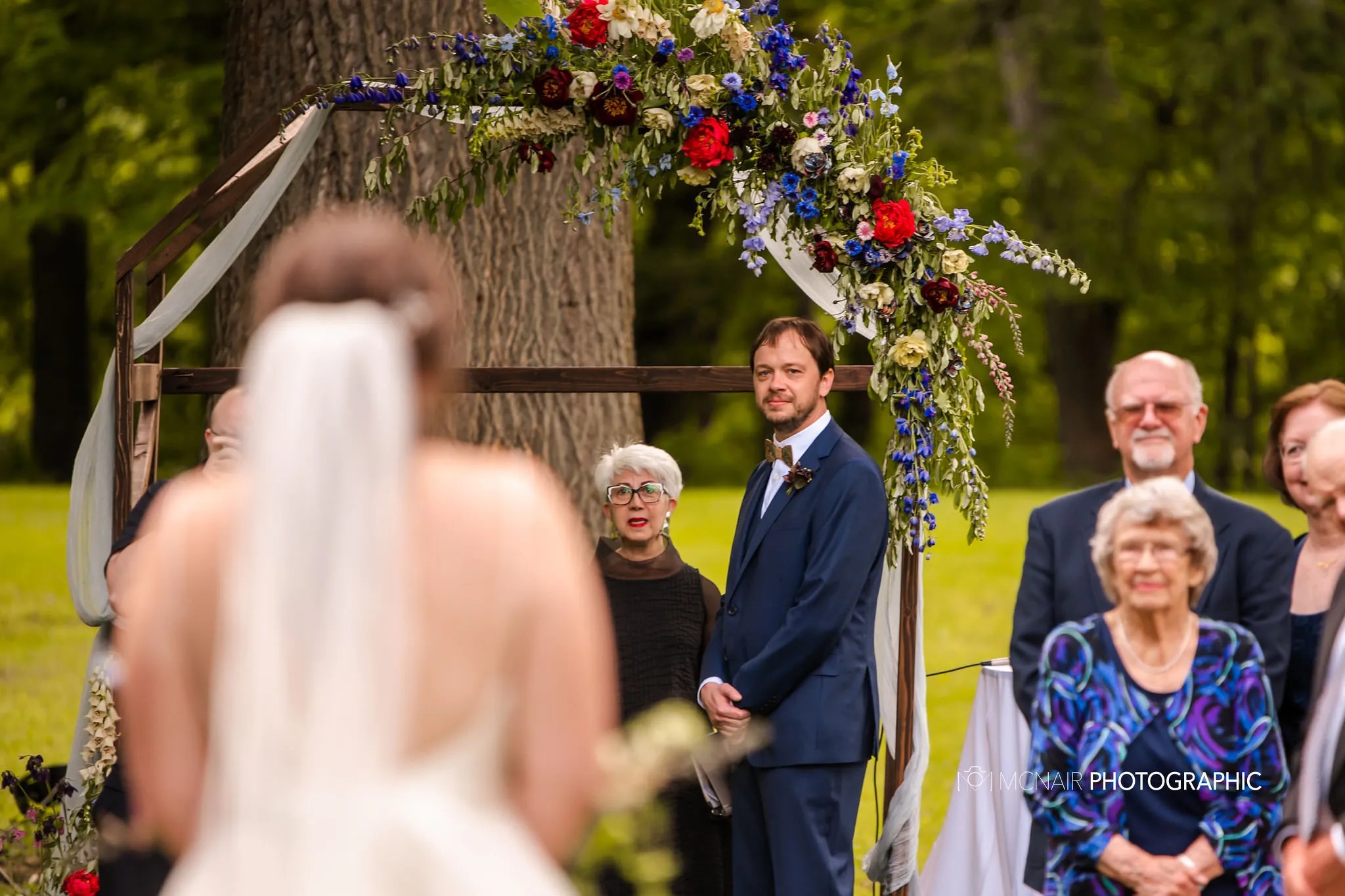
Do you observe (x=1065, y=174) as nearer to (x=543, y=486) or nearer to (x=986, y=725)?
(x=986, y=725)

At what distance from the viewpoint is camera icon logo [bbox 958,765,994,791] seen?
17.6 feet

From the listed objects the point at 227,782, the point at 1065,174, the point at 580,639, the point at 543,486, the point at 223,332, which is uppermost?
the point at 1065,174

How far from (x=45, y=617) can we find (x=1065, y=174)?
10888 millimetres

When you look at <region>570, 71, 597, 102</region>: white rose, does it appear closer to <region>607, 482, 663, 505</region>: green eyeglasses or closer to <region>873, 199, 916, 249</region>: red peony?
<region>873, 199, 916, 249</region>: red peony

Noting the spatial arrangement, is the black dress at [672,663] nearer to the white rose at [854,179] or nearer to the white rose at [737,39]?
the white rose at [854,179]

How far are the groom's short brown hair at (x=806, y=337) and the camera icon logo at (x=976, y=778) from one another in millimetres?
1469

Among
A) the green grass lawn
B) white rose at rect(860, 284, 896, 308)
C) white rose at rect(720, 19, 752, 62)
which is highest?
white rose at rect(720, 19, 752, 62)

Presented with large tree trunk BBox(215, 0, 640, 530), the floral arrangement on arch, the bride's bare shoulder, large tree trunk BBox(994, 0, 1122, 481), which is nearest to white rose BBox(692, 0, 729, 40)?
the floral arrangement on arch

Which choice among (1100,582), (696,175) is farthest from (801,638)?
(696,175)

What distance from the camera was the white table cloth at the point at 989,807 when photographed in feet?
17.3

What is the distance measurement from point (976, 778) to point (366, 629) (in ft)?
13.0

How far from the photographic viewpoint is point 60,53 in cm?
1248

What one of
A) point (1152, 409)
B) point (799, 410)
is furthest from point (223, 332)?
point (1152, 409)

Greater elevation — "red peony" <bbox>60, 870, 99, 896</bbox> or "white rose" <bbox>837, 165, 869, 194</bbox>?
"white rose" <bbox>837, 165, 869, 194</bbox>
